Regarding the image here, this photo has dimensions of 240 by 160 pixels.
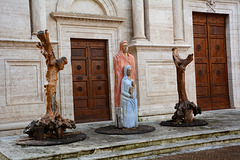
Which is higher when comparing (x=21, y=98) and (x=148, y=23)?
(x=148, y=23)

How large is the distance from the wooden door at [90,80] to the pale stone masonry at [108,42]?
0.24 meters

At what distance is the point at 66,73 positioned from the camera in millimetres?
9547

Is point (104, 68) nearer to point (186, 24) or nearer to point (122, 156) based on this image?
point (186, 24)

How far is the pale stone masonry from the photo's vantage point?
8562 millimetres

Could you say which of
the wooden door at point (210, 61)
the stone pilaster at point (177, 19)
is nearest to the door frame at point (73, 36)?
the stone pilaster at point (177, 19)

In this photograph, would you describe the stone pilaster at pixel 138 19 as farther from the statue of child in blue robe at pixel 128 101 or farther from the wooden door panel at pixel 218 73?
the wooden door panel at pixel 218 73

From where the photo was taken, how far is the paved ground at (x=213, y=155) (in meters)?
5.71

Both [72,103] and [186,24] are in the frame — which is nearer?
[72,103]

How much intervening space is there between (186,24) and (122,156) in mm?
7198

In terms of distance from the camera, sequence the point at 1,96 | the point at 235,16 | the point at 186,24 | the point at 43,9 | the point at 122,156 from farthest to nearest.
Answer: the point at 235,16 < the point at 186,24 < the point at 43,9 < the point at 1,96 < the point at 122,156

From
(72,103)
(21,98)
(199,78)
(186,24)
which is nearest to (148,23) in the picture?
(186,24)

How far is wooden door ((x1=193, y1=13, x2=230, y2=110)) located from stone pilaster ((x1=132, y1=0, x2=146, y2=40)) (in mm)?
2643

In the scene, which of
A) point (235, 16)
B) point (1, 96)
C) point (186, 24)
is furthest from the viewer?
point (235, 16)

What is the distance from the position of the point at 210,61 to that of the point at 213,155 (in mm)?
6904
